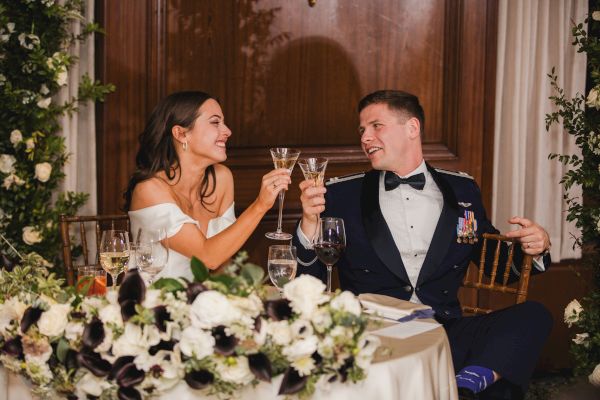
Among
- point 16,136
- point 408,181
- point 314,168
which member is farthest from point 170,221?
point 408,181

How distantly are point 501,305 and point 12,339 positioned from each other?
3.45 metres

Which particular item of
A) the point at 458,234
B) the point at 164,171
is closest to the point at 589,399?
the point at 458,234

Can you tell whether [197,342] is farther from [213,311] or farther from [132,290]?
[132,290]

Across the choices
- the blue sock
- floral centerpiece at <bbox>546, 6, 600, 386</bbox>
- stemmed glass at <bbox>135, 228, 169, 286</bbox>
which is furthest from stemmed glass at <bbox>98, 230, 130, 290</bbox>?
floral centerpiece at <bbox>546, 6, 600, 386</bbox>

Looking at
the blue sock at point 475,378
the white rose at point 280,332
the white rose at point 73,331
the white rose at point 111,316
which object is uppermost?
the white rose at point 111,316

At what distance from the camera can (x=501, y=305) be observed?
189 inches

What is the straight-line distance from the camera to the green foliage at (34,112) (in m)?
3.66

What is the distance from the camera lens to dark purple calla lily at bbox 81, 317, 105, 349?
1.77 m

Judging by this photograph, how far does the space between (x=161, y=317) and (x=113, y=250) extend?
0.78 m

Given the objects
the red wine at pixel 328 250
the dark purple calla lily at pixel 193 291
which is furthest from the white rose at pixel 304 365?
the red wine at pixel 328 250

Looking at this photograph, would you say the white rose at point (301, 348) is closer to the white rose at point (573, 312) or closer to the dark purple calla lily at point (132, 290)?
the dark purple calla lily at point (132, 290)

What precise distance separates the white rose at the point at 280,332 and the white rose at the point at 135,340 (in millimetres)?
232

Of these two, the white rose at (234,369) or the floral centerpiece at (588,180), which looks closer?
the white rose at (234,369)

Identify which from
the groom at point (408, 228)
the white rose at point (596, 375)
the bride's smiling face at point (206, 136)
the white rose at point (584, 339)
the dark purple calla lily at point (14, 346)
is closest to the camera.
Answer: the dark purple calla lily at point (14, 346)
